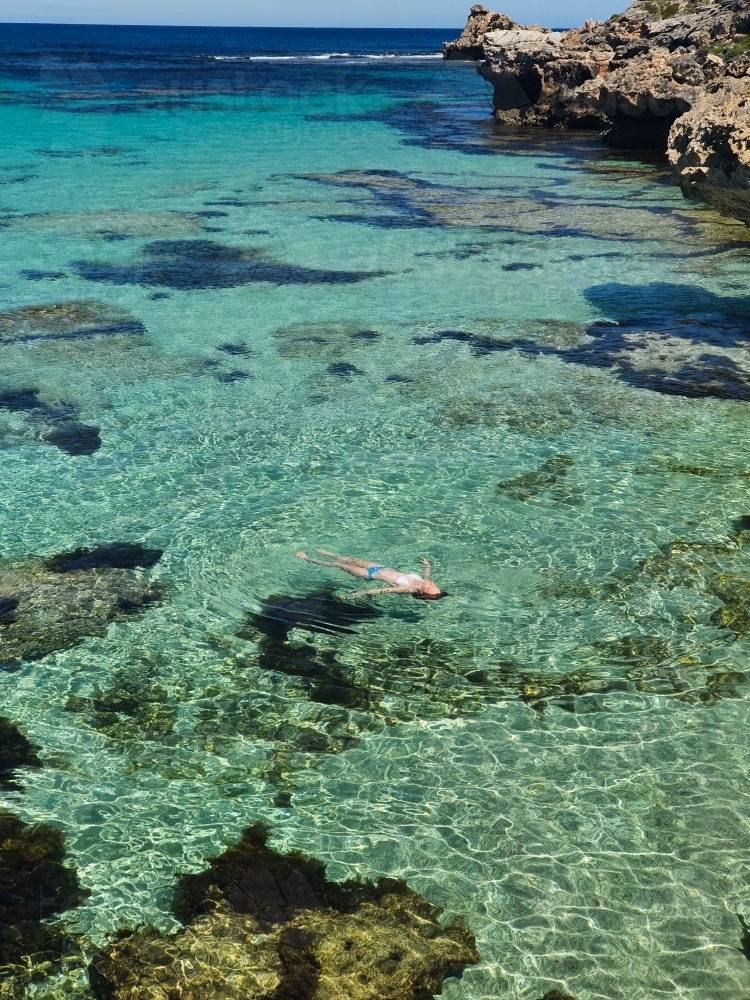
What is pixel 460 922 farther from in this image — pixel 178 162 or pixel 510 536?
pixel 178 162

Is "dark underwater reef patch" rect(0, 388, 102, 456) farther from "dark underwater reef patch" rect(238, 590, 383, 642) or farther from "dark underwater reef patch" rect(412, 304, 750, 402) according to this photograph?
"dark underwater reef patch" rect(412, 304, 750, 402)

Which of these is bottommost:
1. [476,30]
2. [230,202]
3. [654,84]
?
[230,202]

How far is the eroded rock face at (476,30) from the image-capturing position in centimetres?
8619

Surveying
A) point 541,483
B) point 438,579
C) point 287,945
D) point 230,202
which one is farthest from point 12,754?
point 230,202

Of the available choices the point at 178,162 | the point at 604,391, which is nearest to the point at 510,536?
the point at 604,391

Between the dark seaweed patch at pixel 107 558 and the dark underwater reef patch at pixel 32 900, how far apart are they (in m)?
3.14

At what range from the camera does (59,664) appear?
766 cm

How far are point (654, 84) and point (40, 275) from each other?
2206 centimetres

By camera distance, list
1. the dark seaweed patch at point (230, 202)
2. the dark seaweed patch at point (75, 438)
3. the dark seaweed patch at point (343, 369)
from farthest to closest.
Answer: the dark seaweed patch at point (230, 202)
the dark seaweed patch at point (343, 369)
the dark seaweed patch at point (75, 438)

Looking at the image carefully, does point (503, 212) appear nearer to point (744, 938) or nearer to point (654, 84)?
point (654, 84)

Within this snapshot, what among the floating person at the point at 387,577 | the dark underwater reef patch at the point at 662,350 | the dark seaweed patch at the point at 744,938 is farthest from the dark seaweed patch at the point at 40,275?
the dark seaweed patch at the point at 744,938

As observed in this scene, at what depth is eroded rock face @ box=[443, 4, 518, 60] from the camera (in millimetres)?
86188

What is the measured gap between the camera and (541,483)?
10.5m

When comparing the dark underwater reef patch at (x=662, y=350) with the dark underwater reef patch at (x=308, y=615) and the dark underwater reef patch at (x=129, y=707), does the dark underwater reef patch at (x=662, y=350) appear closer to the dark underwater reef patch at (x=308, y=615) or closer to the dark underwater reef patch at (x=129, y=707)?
the dark underwater reef patch at (x=308, y=615)
